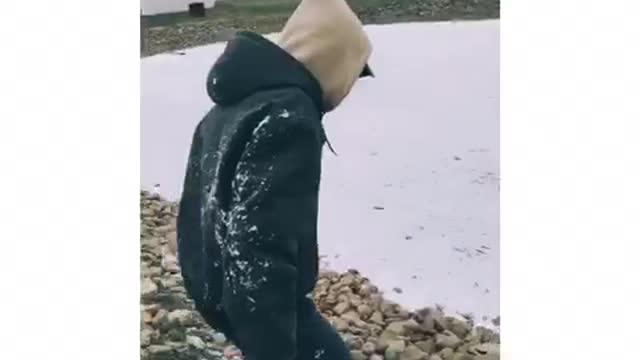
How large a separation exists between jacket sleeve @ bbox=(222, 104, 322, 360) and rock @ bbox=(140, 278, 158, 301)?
235mm

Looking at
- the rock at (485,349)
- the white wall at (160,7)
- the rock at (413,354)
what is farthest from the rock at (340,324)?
the white wall at (160,7)

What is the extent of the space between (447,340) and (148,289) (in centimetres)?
57

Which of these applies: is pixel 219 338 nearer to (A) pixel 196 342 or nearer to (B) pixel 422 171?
(A) pixel 196 342

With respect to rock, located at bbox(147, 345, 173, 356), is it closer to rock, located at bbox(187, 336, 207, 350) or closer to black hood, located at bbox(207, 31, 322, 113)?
rock, located at bbox(187, 336, 207, 350)

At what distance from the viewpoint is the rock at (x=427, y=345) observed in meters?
1.97

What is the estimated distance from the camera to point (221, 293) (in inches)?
79.3

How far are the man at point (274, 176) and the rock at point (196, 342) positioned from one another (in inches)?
2.9

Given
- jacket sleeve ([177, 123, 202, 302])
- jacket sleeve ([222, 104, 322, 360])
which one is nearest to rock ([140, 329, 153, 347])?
jacket sleeve ([177, 123, 202, 302])

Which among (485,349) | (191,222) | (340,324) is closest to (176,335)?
(191,222)
